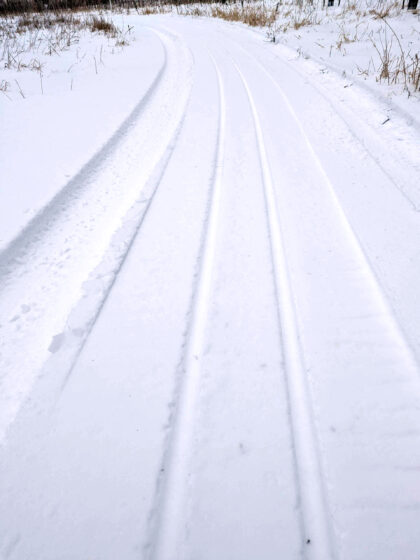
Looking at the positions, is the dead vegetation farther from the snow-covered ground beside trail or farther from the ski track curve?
the snow-covered ground beside trail

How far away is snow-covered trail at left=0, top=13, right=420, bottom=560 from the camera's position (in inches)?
37.7

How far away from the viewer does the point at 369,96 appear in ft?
13.1

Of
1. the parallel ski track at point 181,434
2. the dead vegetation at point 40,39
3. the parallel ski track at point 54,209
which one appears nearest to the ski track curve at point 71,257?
the parallel ski track at point 54,209

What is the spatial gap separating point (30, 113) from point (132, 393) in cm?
386

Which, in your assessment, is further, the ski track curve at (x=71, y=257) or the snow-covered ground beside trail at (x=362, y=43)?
the snow-covered ground beside trail at (x=362, y=43)

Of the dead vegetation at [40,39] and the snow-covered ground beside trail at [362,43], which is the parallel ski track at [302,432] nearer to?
the snow-covered ground beside trail at [362,43]

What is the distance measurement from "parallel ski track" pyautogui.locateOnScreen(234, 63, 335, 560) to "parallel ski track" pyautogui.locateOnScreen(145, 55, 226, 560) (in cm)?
37

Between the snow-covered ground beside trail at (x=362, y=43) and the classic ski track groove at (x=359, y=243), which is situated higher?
the snow-covered ground beside trail at (x=362, y=43)

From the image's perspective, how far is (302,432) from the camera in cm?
115

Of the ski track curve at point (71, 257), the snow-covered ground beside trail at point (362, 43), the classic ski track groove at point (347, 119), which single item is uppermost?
the snow-covered ground beside trail at point (362, 43)

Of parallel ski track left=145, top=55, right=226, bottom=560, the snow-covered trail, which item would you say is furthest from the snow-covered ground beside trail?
parallel ski track left=145, top=55, right=226, bottom=560

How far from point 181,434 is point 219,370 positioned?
0.97 ft

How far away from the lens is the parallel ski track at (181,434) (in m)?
0.93

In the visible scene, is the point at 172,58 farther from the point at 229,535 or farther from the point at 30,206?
the point at 229,535
